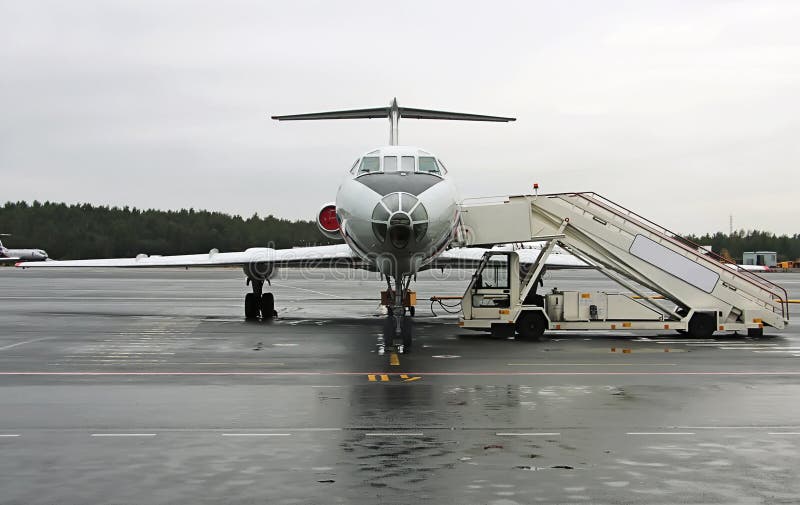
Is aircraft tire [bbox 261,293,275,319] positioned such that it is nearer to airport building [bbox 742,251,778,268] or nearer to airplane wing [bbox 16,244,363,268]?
airplane wing [bbox 16,244,363,268]

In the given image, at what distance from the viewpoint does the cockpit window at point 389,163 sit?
648 inches

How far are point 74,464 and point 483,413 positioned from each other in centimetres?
410

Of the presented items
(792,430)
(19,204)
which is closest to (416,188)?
(792,430)

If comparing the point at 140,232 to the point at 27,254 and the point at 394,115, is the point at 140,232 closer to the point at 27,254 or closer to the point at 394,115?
the point at 27,254

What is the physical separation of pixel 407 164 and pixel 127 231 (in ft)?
276

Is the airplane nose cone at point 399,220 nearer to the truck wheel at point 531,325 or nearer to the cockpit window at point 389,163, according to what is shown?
the cockpit window at point 389,163

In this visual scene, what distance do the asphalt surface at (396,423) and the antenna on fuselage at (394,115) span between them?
772 cm

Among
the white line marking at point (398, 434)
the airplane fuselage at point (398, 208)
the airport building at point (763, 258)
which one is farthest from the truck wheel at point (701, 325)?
the airport building at point (763, 258)

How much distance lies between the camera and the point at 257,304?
1033 inches

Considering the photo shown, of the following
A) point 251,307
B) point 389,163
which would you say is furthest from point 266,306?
point 389,163

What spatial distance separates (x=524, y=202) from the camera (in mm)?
20312

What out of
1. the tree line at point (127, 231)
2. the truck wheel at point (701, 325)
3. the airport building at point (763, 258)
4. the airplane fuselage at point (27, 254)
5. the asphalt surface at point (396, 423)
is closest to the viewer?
the asphalt surface at point (396, 423)

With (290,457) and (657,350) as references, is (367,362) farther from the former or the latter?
(290,457)

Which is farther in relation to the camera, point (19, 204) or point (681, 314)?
point (19, 204)
